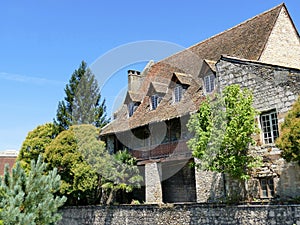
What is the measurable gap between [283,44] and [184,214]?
Result: 10.6 meters

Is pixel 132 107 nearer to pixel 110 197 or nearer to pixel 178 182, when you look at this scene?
pixel 178 182

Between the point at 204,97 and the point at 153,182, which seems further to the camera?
the point at 153,182

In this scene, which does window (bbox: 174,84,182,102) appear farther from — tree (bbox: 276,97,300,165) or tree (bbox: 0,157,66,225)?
tree (bbox: 0,157,66,225)

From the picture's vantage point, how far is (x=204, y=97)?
2000 cm

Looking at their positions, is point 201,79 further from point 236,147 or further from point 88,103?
point 88,103

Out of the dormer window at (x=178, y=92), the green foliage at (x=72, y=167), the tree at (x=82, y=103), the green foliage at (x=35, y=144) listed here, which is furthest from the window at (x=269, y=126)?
the tree at (x=82, y=103)

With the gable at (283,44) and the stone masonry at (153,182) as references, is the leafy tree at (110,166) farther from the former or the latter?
the gable at (283,44)

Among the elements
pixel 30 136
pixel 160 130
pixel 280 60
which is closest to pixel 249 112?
pixel 280 60

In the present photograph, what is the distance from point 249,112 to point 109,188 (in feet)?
37.3

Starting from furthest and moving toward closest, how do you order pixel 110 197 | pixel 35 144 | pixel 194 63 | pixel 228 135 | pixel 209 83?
pixel 35 144 < pixel 194 63 < pixel 110 197 < pixel 209 83 < pixel 228 135

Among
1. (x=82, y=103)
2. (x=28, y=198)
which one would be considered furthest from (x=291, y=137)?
(x=82, y=103)

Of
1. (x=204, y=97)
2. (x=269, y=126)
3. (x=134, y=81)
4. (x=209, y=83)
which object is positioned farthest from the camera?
(x=134, y=81)

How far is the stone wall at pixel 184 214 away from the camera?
42.8 ft

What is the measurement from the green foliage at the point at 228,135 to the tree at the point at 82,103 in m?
21.3
